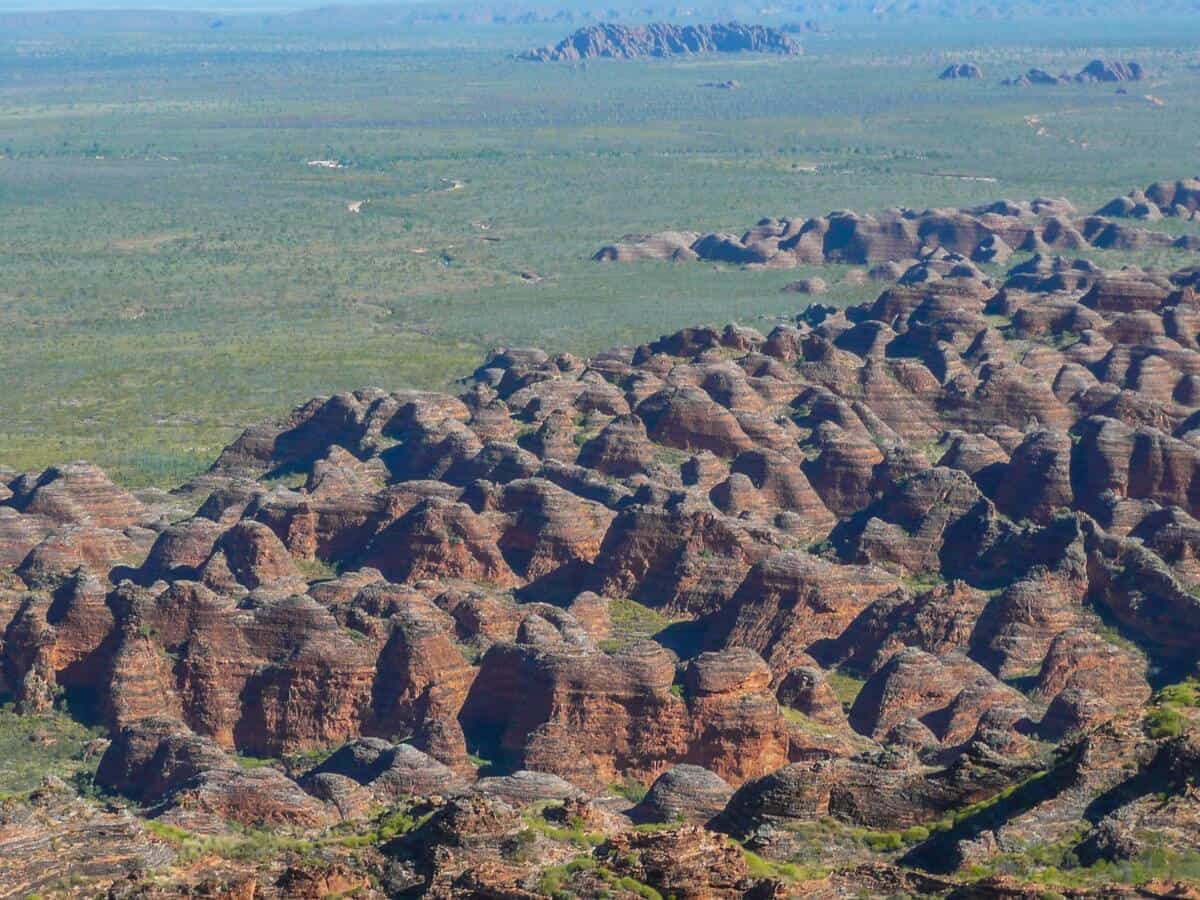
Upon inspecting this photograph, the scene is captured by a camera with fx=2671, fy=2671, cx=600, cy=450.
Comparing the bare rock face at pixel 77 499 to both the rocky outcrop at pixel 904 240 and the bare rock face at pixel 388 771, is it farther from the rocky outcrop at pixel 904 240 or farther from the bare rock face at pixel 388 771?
the rocky outcrop at pixel 904 240

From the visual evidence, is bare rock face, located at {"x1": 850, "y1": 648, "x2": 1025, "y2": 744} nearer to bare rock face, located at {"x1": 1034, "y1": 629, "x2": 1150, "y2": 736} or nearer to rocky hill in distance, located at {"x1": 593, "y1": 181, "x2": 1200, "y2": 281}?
bare rock face, located at {"x1": 1034, "y1": 629, "x2": 1150, "y2": 736}

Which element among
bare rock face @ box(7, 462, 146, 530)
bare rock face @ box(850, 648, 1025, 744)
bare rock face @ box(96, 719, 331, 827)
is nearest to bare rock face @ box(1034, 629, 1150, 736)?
bare rock face @ box(850, 648, 1025, 744)

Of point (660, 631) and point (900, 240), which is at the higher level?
point (660, 631)

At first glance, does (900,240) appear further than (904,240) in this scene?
Yes

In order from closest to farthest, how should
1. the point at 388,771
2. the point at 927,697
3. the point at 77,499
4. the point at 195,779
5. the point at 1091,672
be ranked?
the point at 195,779 < the point at 388,771 < the point at 927,697 < the point at 1091,672 < the point at 77,499

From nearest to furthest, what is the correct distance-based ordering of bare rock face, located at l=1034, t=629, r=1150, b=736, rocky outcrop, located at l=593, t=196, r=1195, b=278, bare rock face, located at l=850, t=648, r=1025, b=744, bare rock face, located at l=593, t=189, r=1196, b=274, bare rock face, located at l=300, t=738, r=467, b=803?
bare rock face, located at l=300, t=738, r=467, b=803, bare rock face, located at l=850, t=648, r=1025, b=744, bare rock face, located at l=1034, t=629, r=1150, b=736, bare rock face, located at l=593, t=189, r=1196, b=274, rocky outcrop, located at l=593, t=196, r=1195, b=278

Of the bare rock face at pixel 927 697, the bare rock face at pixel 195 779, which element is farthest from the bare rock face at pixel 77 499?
the bare rock face at pixel 927 697

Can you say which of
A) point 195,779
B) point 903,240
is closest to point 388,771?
point 195,779

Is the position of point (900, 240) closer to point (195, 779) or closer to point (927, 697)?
point (927, 697)

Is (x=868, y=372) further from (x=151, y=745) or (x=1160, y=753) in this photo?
(x=1160, y=753)

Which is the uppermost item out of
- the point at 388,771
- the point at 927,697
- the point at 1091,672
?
the point at 388,771

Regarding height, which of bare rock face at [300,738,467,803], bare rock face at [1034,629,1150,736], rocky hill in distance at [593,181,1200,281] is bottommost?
rocky hill in distance at [593,181,1200,281]

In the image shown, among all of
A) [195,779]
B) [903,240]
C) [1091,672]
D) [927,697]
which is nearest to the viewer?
[195,779]
